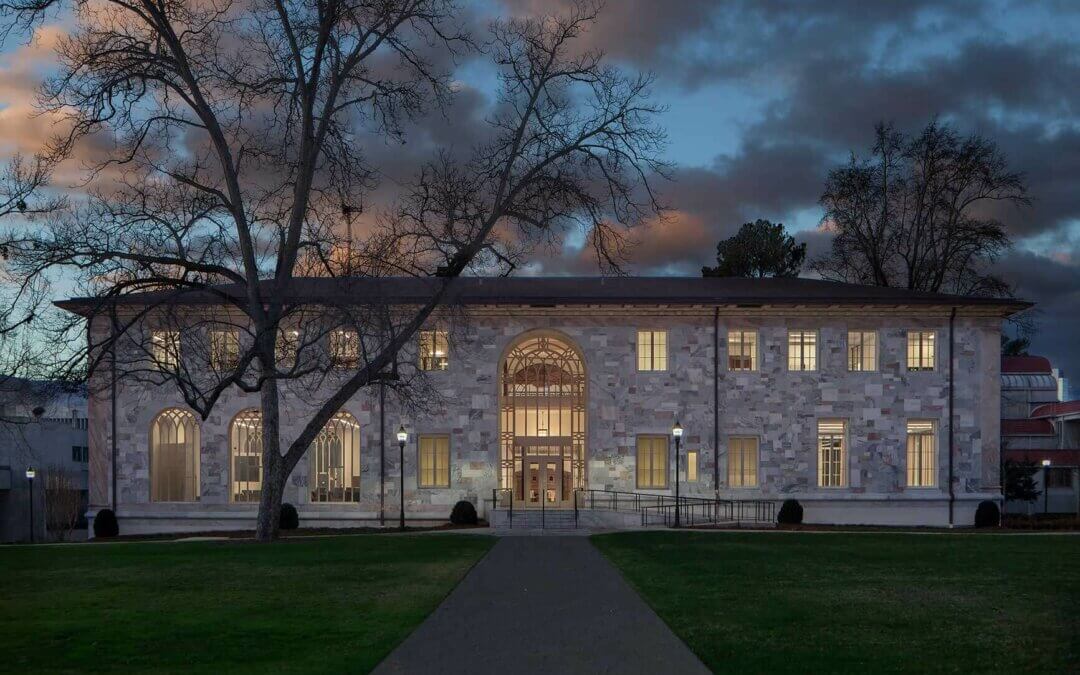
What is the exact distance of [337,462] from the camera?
39469 millimetres

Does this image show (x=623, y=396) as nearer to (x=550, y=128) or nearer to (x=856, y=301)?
(x=856, y=301)

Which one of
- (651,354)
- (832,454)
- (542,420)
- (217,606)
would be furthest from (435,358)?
(217,606)

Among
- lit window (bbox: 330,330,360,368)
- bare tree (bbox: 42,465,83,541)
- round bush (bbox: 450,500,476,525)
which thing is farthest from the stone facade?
bare tree (bbox: 42,465,83,541)

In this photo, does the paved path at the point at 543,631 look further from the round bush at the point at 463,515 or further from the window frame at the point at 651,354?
the window frame at the point at 651,354

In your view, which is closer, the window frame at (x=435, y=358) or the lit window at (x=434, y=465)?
the lit window at (x=434, y=465)

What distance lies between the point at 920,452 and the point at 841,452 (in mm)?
2923

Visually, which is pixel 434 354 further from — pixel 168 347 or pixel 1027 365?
pixel 1027 365

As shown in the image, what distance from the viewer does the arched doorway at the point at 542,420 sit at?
131 feet

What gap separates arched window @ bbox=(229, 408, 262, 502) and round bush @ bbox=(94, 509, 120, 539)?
13.3 ft

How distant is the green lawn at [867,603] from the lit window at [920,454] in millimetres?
13167

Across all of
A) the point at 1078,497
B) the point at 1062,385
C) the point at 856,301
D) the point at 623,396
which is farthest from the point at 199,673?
the point at 1062,385

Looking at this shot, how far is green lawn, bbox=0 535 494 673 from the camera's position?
11656 mm

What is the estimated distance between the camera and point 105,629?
13.3 metres

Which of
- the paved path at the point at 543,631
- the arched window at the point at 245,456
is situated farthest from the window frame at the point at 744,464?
the paved path at the point at 543,631
